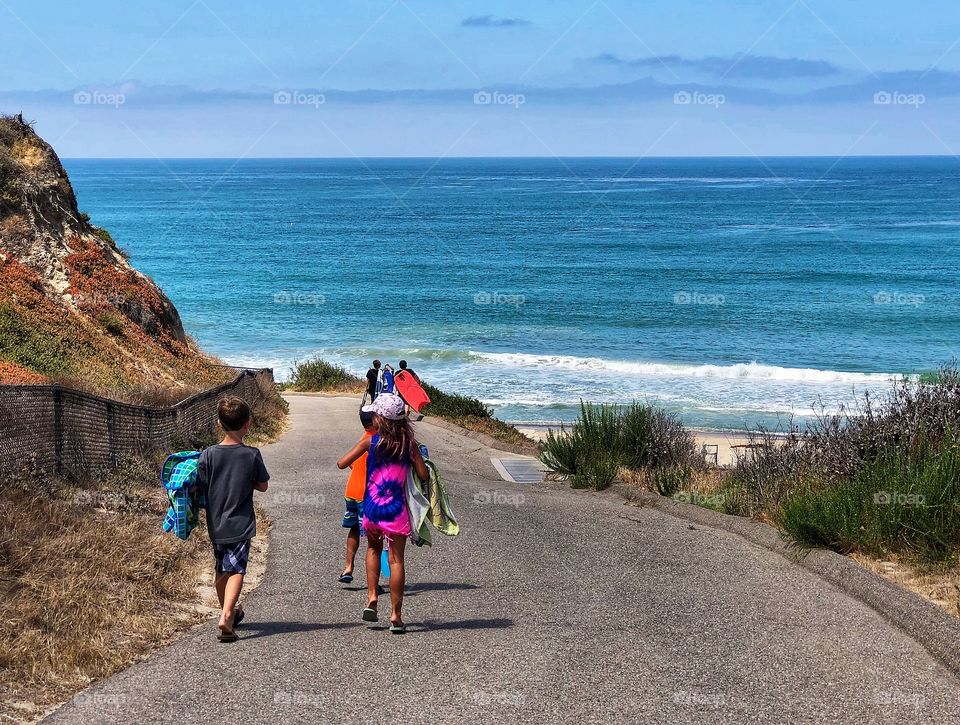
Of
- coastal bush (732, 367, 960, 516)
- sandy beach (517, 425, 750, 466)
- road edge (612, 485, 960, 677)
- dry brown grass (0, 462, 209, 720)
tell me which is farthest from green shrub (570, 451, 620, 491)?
sandy beach (517, 425, 750, 466)

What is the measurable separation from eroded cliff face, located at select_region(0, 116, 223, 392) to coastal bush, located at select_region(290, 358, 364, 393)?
8.36 m

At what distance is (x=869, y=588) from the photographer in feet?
27.8

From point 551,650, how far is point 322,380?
3175 centimetres

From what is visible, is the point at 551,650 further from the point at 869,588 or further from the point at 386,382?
the point at 386,382

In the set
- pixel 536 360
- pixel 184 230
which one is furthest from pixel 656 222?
pixel 536 360

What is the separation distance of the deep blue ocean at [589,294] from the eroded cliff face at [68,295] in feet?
46.3

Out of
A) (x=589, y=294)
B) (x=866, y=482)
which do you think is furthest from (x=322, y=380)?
(x=589, y=294)

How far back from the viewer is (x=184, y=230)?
108000mm

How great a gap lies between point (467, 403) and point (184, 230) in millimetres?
85156

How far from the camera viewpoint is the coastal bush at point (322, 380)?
37469mm

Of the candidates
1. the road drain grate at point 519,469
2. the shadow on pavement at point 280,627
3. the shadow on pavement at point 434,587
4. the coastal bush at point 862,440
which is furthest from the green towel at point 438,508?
the road drain grate at point 519,469

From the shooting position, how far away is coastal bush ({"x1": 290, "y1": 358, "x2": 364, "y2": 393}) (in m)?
37.5

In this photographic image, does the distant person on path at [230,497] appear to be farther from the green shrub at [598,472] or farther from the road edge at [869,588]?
the green shrub at [598,472]

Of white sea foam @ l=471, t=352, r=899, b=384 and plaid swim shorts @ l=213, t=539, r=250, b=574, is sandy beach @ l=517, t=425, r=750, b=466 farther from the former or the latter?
plaid swim shorts @ l=213, t=539, r=250, b=574
